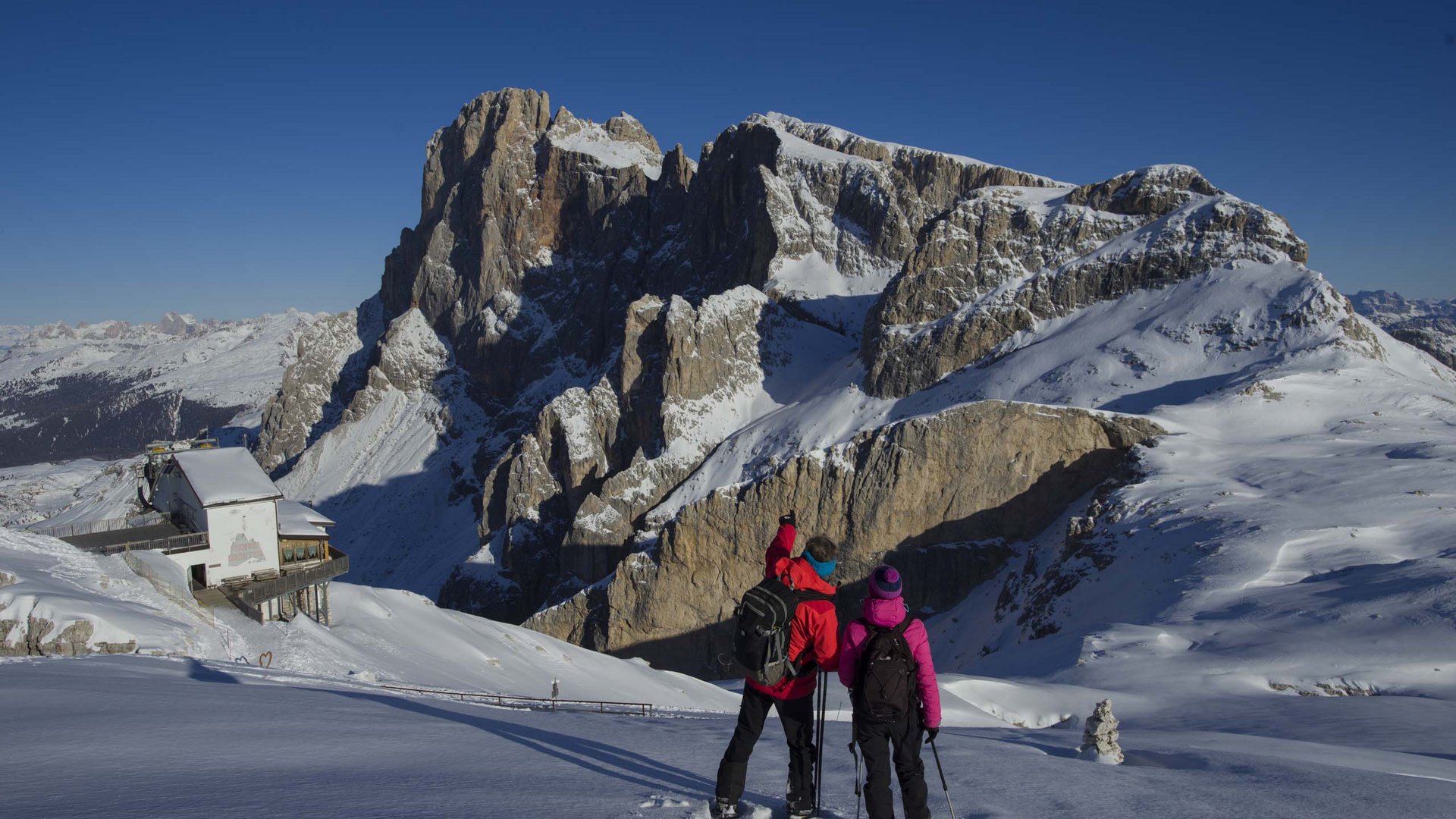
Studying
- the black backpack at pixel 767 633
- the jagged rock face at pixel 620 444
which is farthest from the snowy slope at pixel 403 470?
the black backpack at pixel 767 633

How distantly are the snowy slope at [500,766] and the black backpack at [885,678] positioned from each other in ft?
3.29

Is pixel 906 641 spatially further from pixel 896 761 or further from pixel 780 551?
pixel 780 551

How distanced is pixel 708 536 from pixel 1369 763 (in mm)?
47264

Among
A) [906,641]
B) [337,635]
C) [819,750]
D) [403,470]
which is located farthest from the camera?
[403,470]

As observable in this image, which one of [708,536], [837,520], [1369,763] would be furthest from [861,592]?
[1369,763]

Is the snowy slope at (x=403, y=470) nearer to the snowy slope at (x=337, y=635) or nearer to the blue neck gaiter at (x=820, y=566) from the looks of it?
the snowy slope at (x=337, y=635)

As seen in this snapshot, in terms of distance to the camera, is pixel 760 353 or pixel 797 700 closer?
pixel 797 700

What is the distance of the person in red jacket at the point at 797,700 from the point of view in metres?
6.34

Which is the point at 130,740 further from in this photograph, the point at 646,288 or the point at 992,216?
the point at 646,288

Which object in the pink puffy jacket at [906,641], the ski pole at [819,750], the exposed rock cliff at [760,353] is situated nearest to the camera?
the pink puffy jacket at [906,641]

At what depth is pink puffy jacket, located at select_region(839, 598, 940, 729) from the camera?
6312 mm

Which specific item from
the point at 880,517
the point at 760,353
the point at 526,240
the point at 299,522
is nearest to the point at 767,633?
the point at 299,522

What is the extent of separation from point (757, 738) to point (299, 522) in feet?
83.3

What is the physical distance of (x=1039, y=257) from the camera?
71.6m
